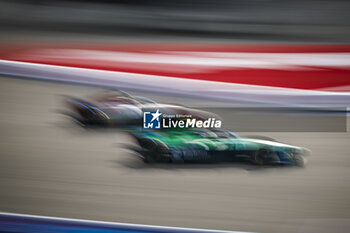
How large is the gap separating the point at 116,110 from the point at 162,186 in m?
0.30

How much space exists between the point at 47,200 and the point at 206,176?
533 millimetres

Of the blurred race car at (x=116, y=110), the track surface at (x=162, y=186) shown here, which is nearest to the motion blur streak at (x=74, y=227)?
the track surface at (x=162, y=186)

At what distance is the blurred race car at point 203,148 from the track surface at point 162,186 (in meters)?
0.03

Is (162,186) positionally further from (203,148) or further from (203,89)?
(203,89)

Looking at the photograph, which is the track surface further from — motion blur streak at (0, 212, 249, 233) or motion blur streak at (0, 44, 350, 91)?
motion blur streak at (0, 44, 350, 91)

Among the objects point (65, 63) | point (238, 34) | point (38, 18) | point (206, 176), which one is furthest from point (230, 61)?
point (38, 18)

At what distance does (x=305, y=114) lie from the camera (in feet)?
4.34

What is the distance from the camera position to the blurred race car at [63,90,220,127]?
1.29m

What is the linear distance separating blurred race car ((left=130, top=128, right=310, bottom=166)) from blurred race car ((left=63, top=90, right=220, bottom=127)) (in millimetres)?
59

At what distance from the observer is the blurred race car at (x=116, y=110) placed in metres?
1.29

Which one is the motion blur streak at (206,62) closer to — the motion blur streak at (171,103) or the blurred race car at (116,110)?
the motion blur streak at (171,103)

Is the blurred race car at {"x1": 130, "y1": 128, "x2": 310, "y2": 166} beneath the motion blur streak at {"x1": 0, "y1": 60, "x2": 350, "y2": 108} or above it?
beneath

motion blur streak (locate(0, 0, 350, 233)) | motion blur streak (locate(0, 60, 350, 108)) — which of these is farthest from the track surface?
motion blur streak (locate(0, 60, 350, 108))

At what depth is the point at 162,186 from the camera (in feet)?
4.14
